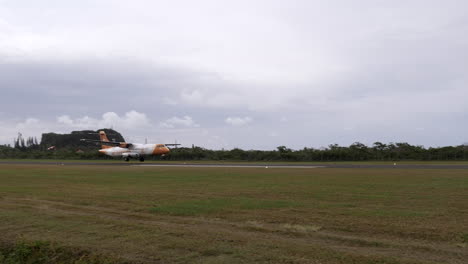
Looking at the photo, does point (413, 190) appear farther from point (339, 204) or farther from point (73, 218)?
point (73, 218)

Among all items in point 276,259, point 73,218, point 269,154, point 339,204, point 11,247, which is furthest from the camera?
point 269,154

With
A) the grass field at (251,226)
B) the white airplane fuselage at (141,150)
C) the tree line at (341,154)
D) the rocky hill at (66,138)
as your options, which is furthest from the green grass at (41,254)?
the rocky hill at (66,138)

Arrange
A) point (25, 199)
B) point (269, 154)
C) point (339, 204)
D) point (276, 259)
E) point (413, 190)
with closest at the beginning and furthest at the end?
1. point (276, 259)
2. point (339, 204)
3. point (25, 199)
4. point (413, 190)
5. point (269, 154)

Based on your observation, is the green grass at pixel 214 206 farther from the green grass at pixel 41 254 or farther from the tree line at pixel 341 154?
the tree line at pixel 341 154

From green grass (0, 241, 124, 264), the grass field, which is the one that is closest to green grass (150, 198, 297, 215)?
the grass field

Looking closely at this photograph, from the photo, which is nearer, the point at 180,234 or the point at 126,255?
the point at 126,255

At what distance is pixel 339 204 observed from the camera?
1374 cm

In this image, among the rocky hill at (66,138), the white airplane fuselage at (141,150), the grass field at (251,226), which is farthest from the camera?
the rocky hill at (66,138)

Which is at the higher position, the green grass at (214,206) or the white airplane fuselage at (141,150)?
the white airplane fuselage at (141,150)

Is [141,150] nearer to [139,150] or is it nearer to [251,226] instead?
[139,150]

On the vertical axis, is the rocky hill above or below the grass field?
above

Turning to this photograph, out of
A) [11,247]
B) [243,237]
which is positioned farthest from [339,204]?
[11,247]

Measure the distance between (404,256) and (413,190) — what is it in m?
11.9

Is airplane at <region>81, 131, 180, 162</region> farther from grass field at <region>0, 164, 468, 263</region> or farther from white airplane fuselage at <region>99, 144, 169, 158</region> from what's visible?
grass field at <region>0, 164, 468, 263</region>
